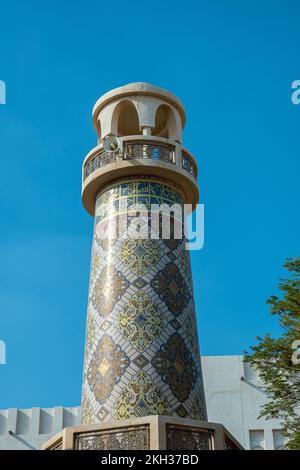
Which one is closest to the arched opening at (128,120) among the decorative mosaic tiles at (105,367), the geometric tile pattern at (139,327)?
the geometric tile pattern at (139,327)

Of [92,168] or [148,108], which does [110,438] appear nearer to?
[92,168]

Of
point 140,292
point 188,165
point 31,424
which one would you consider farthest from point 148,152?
point 31,424

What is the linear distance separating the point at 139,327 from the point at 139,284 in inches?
23.9

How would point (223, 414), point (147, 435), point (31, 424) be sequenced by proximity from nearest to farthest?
point (147, 435)
point (223, 414)
point (31, 424)

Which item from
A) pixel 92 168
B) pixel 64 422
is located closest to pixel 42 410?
pixel 64 422

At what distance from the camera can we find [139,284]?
9055mm

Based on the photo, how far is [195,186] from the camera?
10.3 m

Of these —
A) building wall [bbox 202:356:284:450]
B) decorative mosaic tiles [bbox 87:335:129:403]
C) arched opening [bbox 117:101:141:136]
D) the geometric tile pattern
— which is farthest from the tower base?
building wall [bbox 202:356:284:450]

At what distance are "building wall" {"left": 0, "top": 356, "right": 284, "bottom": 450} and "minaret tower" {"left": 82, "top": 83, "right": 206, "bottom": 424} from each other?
911 centimetres

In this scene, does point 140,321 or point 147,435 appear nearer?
point 147,435

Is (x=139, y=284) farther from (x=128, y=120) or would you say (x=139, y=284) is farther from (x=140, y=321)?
(x=128, y=120)

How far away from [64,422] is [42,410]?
75 cm

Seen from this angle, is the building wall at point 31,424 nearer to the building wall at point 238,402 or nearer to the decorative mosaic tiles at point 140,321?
the building wall at point 238,402

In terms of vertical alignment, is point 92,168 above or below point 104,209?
above
